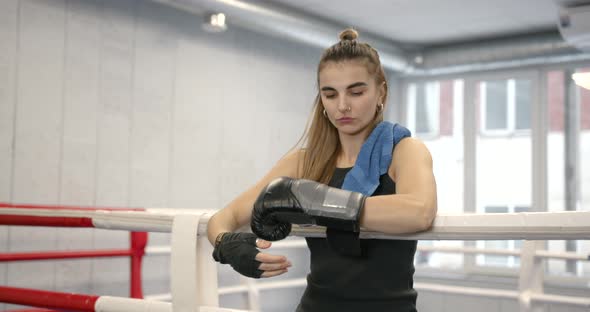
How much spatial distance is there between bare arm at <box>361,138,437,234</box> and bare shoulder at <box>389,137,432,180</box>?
1cm

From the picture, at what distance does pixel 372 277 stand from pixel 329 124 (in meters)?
0.41

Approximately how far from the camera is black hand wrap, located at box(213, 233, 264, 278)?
1313 mm

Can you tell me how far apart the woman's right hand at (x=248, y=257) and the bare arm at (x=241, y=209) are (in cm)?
7

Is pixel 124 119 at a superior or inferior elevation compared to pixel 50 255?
superior

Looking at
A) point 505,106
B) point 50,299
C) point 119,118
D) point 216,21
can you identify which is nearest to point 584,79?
point 50,299

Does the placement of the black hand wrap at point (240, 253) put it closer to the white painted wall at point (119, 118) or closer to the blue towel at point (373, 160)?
the blue towel at point (373, 160)

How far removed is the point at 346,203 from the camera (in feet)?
4.06

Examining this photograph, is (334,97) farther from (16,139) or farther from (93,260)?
(93,260)

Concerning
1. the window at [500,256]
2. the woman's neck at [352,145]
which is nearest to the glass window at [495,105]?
the window at [500,256]

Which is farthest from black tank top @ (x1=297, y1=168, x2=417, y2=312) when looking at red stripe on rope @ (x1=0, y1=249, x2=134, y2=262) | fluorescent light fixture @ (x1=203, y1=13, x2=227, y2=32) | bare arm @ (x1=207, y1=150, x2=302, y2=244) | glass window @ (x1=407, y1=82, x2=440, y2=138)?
glass window @ (x1=407, y1=82, x2=440, y2=138)

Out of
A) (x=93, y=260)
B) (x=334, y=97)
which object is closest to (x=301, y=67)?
(x=93, y=260)

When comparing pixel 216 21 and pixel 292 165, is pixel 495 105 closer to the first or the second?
pixel 216 21

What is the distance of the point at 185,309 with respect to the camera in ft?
4.76

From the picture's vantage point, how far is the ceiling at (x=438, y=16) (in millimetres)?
5168
